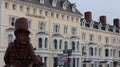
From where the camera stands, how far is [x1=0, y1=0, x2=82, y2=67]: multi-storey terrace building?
43406 millimetres

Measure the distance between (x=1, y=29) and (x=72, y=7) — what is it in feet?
57.0

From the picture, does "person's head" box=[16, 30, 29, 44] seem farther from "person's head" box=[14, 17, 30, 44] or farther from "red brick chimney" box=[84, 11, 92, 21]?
"red brick chimney" box=[84, 11, 92, 21]

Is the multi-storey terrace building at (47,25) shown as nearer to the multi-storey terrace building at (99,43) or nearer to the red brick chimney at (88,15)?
the multi-storey terrace building at (99,43)

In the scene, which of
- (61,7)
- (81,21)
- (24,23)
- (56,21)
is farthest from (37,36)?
(24,23)

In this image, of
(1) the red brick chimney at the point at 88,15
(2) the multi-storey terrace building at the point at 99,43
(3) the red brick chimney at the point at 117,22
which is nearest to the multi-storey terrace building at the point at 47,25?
(2) the multi-storey terrace building at the point at 99,43

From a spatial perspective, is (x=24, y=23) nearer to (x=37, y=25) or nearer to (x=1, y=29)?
(x=1, y=29)

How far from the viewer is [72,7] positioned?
56406 mm

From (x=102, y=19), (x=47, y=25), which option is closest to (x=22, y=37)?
(x=47, y=25)

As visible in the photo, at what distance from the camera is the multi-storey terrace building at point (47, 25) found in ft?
142

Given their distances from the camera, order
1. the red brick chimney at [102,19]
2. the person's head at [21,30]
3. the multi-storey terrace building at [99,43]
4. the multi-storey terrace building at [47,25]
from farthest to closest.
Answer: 1. the red brick chimney at [102,19]
2. the multi-storey terrace building at [99,43]
3. the multi-storey terrace building at [47,25]
4. the person's head at [21,30]

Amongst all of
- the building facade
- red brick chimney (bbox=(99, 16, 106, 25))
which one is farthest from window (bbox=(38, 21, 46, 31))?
red brick chimney (bbox=(99, 16, 106, 25))

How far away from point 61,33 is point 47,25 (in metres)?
3.94

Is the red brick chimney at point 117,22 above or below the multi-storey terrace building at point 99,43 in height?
above

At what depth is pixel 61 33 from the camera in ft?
Answer: 174
